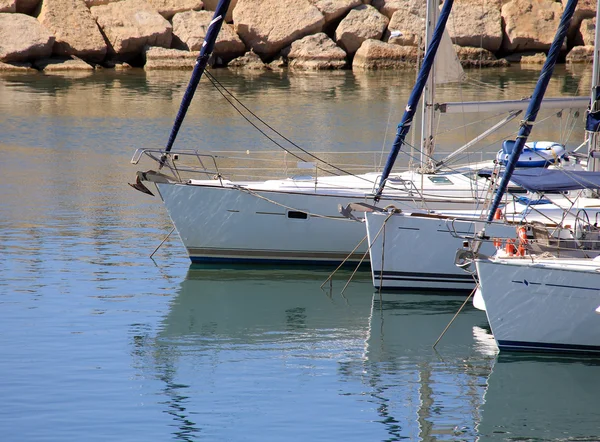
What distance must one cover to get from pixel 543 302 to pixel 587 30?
46.1 metres

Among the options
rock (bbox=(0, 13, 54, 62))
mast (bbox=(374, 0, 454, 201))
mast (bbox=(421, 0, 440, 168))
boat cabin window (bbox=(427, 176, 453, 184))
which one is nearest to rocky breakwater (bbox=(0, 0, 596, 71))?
rock (bbox=(0, 13, 54, 62))

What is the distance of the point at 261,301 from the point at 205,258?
2.54 metres

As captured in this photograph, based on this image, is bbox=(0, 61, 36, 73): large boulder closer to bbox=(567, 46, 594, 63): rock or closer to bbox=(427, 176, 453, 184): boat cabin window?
bbox=(567, 46, 594, 63): rock

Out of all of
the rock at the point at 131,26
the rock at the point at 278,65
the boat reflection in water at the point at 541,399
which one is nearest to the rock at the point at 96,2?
the rock at the point at 131,26

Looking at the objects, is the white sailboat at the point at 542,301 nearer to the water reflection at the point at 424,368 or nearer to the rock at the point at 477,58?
the water reflection at the point at 424,368

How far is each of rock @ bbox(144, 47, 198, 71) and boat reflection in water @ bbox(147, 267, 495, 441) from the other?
121 feet

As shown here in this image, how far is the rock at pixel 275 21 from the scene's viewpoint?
2194 inches

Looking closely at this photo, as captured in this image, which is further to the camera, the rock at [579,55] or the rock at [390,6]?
the rock at [390,6]

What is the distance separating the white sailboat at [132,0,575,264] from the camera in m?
19.3

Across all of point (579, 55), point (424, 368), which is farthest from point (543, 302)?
point (579, 55)

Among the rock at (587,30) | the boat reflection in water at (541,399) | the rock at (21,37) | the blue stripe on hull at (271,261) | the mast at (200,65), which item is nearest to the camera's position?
the boat reflection in water at (541,399)

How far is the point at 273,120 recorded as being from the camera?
37.6 metres

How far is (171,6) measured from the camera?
5662 cm

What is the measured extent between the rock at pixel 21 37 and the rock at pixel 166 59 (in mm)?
5370
